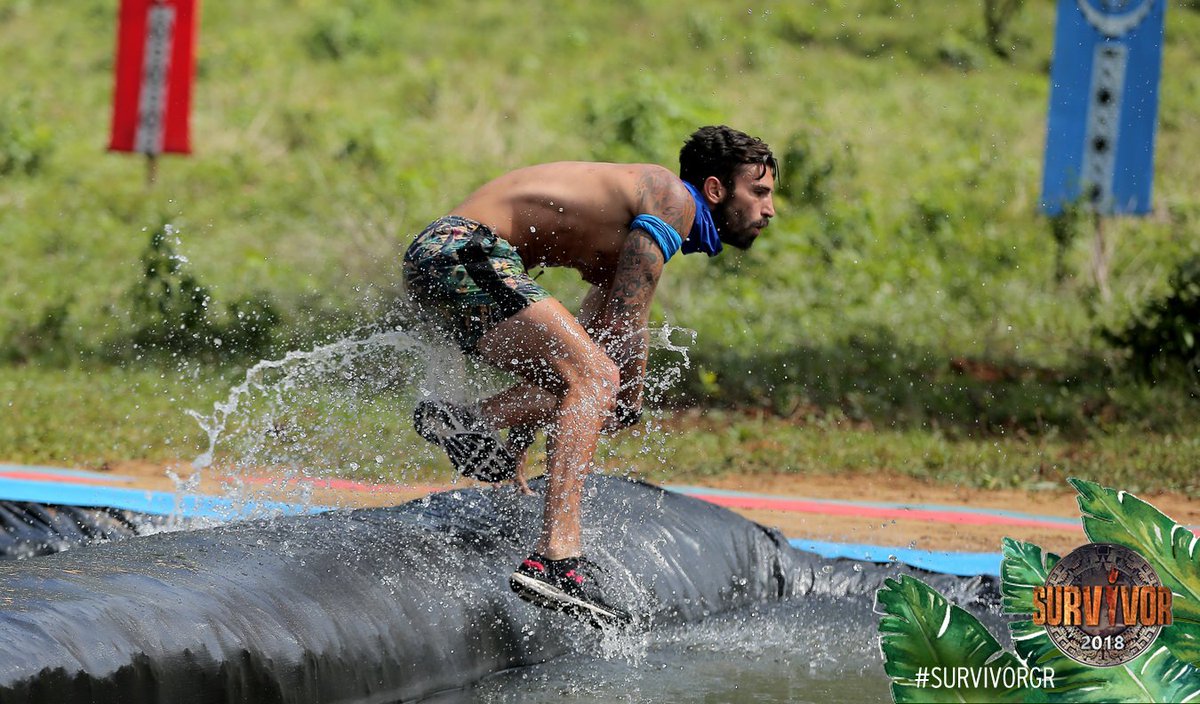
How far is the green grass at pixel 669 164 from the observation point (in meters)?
7.48

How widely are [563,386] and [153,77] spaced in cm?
696

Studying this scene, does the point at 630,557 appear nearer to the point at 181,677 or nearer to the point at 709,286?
the point at 181,677

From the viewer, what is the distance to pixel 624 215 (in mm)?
3807

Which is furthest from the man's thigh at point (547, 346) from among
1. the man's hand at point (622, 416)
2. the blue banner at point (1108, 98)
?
the blue banner at point (1108, 98)

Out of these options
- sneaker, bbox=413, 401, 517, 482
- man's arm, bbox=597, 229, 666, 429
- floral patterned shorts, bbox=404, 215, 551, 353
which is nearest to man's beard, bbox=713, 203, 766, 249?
man's arm, bbox=597, 229, 666, 429

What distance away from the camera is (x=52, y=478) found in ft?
18.9

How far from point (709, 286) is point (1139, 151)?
274 cm

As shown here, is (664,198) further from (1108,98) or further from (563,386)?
(1108,98)

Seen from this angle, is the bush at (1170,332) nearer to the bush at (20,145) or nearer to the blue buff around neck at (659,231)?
the blue buff around neck at (659,231)

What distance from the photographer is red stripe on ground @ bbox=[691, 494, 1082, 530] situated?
573 centimetres

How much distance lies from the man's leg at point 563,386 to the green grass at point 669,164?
2.41 m

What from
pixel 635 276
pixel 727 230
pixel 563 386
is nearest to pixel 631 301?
pixel 635 276

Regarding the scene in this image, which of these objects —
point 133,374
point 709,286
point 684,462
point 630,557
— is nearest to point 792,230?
point 709,286

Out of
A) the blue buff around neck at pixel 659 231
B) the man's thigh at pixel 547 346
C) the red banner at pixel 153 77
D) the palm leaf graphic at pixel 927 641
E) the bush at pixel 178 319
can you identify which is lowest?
the palm leaf graphic at pixel 927 641
